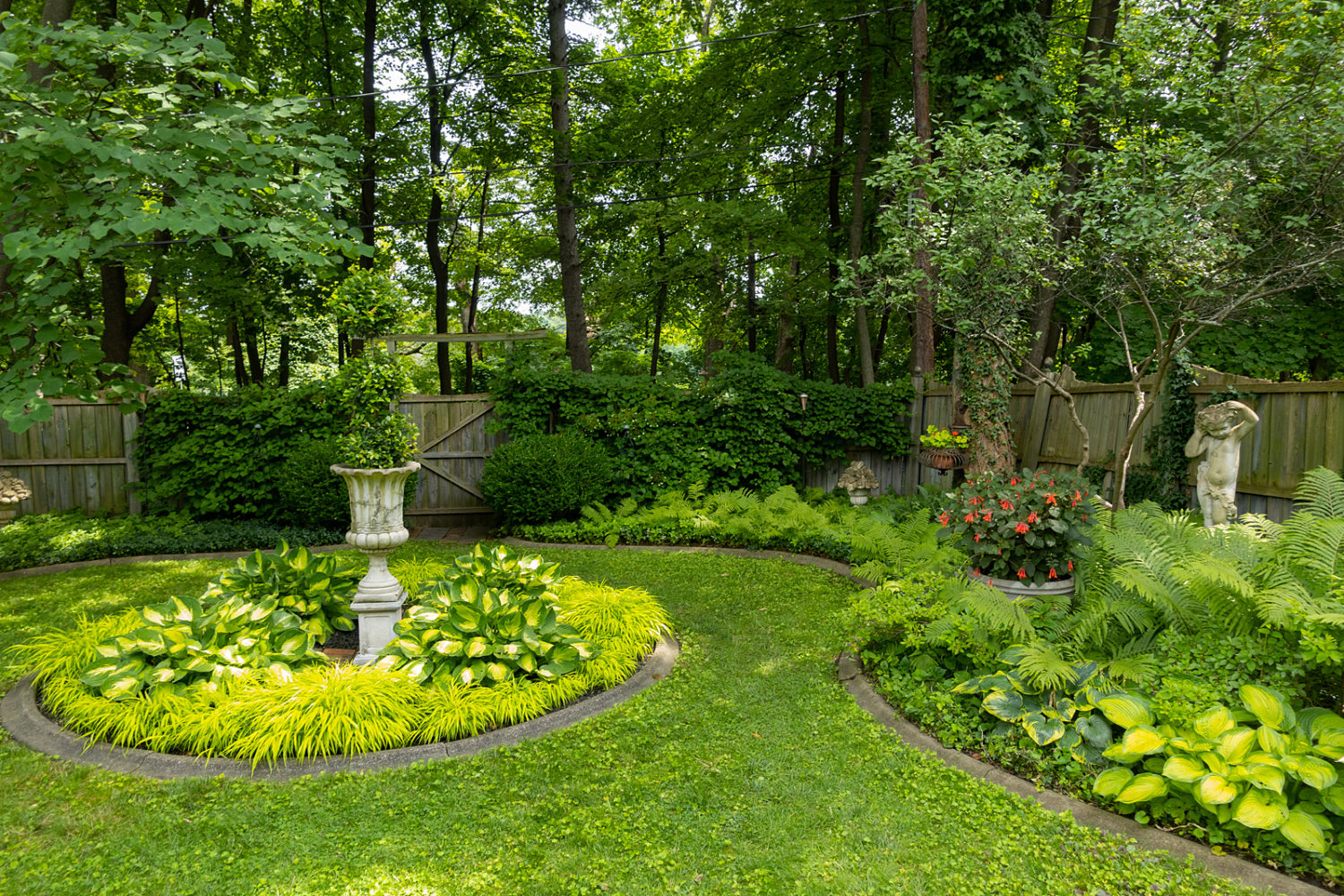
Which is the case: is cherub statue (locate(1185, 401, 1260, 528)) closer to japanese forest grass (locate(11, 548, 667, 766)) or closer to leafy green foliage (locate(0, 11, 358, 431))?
japanese forest grass (locate(11, 548, 667, 766))

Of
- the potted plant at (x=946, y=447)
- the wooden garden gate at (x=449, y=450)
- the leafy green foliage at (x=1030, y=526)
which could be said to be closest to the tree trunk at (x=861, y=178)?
the potted plant at (x=946, y=447)

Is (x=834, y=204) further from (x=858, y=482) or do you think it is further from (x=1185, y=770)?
(x=1185, y=770)

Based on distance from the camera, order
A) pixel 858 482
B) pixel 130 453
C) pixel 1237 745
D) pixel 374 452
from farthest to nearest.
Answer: pixel 858 482
pixel 130 453
pixel 374 452
pixel 1237 745

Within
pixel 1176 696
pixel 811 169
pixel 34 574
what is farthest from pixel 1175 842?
pixel 811 169

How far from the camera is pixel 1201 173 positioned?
4645 mm

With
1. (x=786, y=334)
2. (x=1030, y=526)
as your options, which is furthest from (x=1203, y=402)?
(x=786, y=334)

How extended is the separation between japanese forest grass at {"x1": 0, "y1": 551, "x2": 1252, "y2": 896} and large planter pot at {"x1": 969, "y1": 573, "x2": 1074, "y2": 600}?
4.58 ft

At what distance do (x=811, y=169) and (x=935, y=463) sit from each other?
8.41m

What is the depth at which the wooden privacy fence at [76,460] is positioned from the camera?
8.25 m

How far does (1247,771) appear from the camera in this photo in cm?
250

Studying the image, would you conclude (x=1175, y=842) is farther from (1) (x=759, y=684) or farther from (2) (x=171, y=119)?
(2) (x=171, y=119)

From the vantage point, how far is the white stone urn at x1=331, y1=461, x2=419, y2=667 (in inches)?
175

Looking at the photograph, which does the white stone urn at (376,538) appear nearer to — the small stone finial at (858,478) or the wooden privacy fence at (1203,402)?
the wooden privacy fence at (1203,402)

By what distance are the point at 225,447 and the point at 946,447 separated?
837 centimetres
